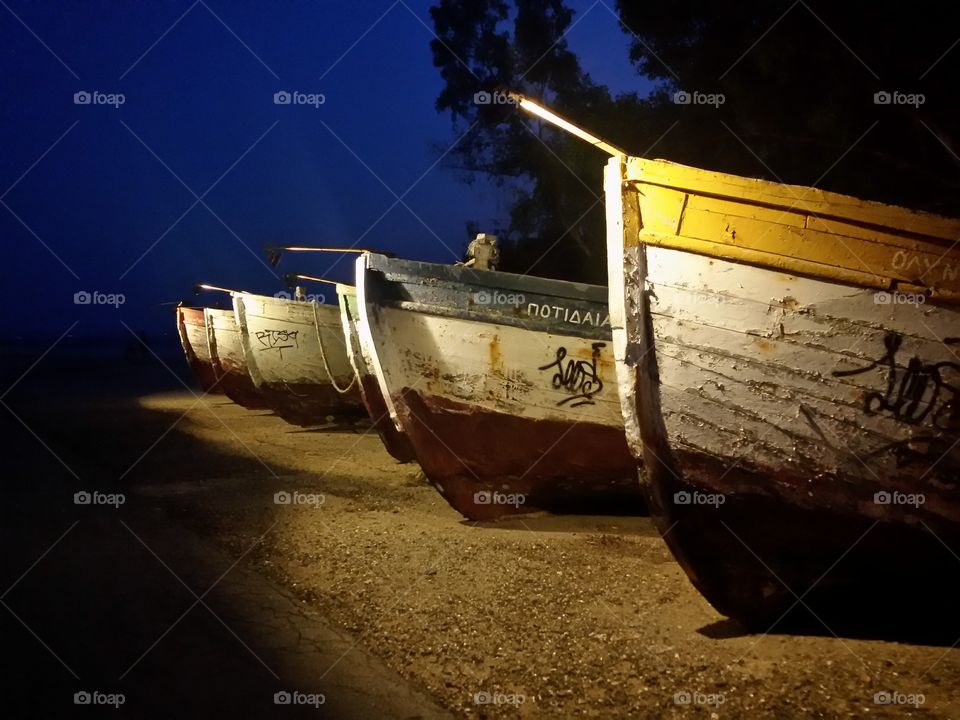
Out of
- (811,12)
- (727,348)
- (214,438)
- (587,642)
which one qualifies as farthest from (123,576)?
(811,12)

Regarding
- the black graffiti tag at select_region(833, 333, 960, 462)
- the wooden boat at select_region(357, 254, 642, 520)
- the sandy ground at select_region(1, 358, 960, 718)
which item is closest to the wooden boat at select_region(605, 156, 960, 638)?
the black graffiti tag at select_region(833, 333, 960, 462)

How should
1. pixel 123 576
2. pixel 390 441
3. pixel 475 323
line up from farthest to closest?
pixel 390 441, pixel 475 323, pixel 123 576

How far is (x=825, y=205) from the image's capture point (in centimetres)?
363

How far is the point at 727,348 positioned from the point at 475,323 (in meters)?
3.03

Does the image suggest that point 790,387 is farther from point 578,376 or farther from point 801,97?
point 801,97

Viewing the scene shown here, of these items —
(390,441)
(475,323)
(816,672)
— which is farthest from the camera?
(390,441)

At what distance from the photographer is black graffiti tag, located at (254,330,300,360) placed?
13.7 meters

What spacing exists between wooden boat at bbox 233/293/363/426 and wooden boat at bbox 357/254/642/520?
6590 mm

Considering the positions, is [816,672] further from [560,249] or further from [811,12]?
[560,249]

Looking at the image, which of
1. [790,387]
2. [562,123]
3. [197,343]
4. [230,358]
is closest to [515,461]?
[790,387]

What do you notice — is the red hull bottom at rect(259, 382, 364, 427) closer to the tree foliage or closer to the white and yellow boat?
the tree foliage

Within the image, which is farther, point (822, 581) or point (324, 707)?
point (822, 581)

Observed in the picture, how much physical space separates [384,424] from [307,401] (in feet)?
14.9

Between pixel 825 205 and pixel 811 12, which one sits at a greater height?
pixel 811 12
